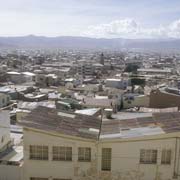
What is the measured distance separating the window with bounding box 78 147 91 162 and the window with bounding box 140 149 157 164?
2.38 meters

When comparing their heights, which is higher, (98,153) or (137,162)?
(98,153)

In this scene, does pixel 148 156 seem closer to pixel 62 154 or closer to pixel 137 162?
pixel 137 162

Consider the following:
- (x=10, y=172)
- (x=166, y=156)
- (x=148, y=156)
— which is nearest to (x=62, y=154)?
(x=10, y=172)

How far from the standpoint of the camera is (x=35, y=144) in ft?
47.2

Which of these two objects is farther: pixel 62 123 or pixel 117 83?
pixel 117 83

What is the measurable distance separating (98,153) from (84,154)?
0.65 metres

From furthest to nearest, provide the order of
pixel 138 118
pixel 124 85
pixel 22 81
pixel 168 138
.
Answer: pixel 22 81
pixel 124 85
pixel 138 118
pixel 168 138

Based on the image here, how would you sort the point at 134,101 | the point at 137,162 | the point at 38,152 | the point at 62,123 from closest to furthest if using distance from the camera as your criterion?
the point at 137,162
the point at 38,152
the point at 62,123
the point at 134,101

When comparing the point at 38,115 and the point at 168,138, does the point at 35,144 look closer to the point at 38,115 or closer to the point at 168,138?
the point at 38,115

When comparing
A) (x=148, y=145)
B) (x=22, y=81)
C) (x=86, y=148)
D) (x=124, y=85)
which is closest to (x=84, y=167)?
(x=86, y=148)

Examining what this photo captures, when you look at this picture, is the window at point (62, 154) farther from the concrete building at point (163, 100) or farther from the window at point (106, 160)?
the concrete building at point (163, 100)

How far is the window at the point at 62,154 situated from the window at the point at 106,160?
4.93 feet

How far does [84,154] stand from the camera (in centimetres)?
1446

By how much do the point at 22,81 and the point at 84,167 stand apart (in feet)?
195
